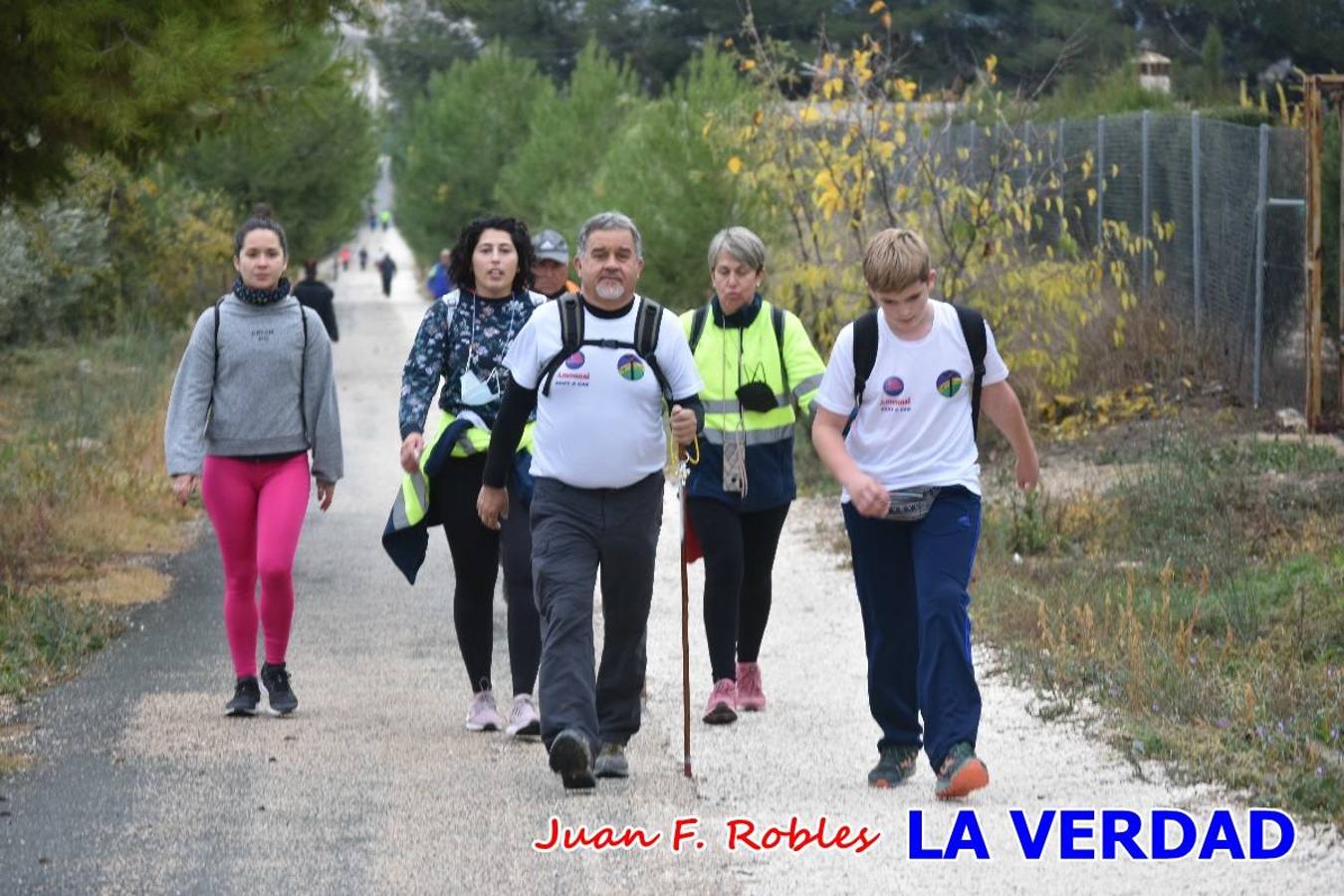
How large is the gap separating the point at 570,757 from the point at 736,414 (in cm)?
181

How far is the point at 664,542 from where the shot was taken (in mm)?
13805

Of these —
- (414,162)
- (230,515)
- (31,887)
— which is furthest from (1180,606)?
(414,162)

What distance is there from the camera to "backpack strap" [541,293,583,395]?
7078 millimetres

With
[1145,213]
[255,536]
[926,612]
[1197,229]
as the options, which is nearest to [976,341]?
[926,612]

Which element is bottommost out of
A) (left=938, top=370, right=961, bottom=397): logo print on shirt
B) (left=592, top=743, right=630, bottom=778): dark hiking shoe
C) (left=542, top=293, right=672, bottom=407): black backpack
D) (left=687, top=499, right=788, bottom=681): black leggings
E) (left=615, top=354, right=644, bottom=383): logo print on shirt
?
(left=592, top=743, right=630, bottom=778): dark hiking shoe

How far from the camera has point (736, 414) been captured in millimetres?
8305

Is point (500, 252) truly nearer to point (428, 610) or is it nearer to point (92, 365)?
point (428, 610)

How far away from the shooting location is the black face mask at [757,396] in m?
8.27

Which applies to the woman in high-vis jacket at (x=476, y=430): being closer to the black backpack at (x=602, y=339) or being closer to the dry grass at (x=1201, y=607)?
the black backpack at (x=602, y=339)

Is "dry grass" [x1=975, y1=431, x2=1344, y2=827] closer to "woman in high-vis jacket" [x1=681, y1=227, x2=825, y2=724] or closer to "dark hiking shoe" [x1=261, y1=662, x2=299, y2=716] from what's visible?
"woman in high-vis jacket" [x1=681, y1=227, x2=825, y2=724]

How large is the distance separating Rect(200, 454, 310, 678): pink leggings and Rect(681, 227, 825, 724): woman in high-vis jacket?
1489 millimetres

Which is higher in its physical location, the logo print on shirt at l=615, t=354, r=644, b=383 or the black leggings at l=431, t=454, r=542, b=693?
the logo print on shirt at l=615, t=354, r=644, b=383

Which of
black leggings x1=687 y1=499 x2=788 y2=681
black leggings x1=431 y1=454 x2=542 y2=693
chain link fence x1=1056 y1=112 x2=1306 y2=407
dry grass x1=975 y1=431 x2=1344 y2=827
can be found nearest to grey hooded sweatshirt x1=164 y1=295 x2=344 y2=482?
black leggings x1=431 y1=454 x2=542 y2=693

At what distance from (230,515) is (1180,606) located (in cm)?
404
